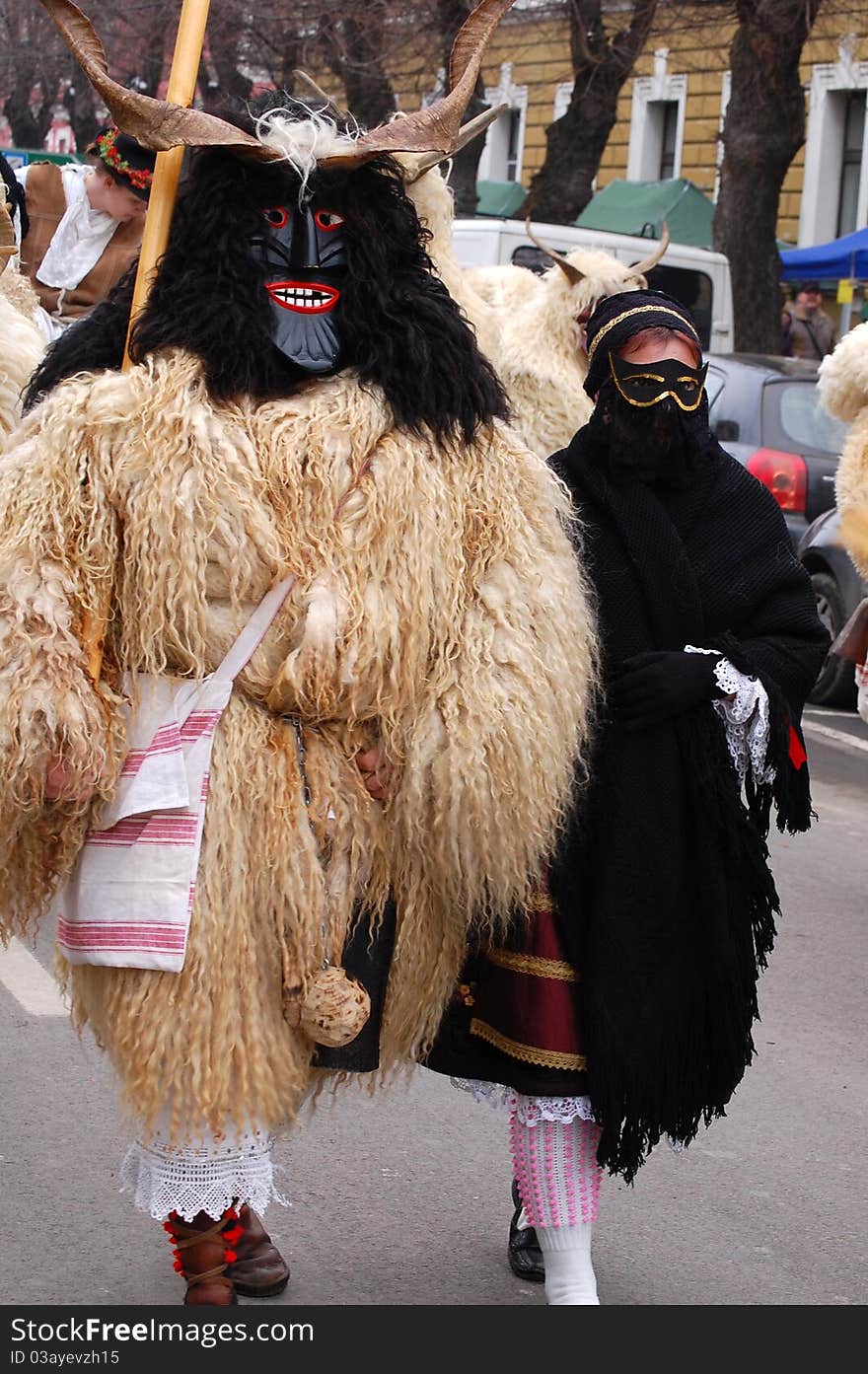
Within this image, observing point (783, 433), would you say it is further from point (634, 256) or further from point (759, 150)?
point (759, 150)

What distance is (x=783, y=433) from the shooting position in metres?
10.9

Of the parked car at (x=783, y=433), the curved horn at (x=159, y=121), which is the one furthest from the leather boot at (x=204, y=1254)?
the parked car at (x=783, y=433)

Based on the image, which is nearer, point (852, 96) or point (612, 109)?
point (612, 109)

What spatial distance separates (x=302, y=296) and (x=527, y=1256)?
181cm

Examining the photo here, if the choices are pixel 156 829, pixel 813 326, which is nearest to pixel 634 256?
pixel 813 326

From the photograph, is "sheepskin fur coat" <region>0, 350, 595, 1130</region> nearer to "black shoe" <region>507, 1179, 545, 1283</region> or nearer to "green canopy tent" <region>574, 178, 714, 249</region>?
"black shoe" <region>507, 1179, 545, 1283</region>

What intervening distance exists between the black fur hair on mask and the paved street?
1314mm

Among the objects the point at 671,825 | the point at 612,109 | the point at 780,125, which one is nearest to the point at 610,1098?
the point at 671,825

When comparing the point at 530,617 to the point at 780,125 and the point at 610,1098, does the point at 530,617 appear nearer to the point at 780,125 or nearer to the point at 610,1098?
the point at 610,1098

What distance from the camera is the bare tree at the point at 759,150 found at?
17531mm

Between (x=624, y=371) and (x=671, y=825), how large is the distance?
75 centimetres

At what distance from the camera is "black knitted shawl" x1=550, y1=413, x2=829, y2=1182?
3.15m

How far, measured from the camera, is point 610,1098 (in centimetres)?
312

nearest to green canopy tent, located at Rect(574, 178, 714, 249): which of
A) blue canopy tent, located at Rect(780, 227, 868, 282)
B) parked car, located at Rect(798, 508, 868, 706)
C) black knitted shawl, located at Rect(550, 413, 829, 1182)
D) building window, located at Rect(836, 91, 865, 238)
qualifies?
building window, located at Rect(836, 91, 865, 238)
